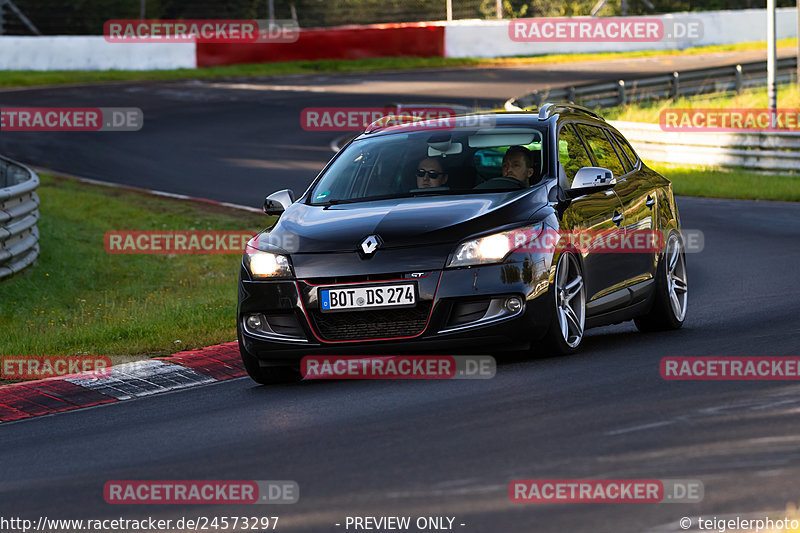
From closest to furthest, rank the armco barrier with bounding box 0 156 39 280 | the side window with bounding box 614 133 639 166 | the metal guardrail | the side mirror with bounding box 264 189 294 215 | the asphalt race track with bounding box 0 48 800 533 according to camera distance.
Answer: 1. the asphalt race track with bounding box 0 48 800 533
2. the side mirror with bounding box 264 189 294 215
3. the side window with bounding box 614 133 639 166
4. the armco barrier with bounding box 0 156 39 280
5. the metal guardrail

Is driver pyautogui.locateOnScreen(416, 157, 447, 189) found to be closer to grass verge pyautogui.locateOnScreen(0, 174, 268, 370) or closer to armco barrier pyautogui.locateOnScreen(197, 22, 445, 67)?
grass verge pyautogui.locateOnScreen(0, 174, 268, 370)

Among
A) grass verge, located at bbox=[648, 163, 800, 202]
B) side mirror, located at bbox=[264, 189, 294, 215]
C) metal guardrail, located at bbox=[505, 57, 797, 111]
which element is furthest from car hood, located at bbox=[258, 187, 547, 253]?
metal guardrail, located at bbox=[505, 57, 797, 111]

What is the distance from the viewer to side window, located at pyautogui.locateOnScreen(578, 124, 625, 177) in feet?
32.8

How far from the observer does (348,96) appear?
125 ft

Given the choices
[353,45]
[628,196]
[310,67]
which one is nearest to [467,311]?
[628,196]

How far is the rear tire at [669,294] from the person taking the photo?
9.95 m

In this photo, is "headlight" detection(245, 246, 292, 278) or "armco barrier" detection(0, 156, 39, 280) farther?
"armco barrier" detection(0, 156, 39, 280)

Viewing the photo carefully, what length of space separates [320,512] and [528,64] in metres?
45.4

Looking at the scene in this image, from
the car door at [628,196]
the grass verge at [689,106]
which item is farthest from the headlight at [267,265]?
the grass verge at [689,106]

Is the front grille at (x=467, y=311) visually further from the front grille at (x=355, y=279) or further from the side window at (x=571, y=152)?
the side window at (x=571, y=152)

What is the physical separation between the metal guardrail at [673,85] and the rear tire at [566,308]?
81.5ft

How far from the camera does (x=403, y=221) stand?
8.33 metres

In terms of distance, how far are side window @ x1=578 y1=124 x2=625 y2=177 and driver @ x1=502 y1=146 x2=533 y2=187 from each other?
94 centimetres

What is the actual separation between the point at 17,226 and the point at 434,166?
700 centimetres
